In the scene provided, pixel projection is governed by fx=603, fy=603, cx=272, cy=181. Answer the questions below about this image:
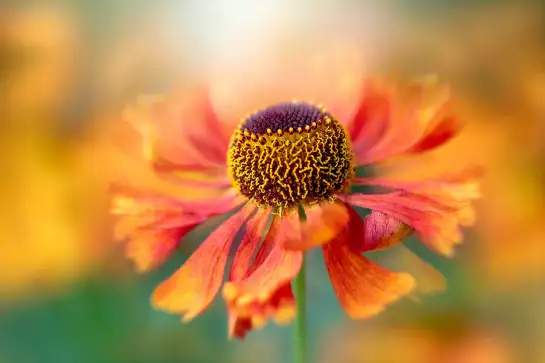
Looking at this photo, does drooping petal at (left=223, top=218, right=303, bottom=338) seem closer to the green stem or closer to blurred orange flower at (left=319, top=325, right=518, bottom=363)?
the green stem

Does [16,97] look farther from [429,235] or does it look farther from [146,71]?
[429,235]

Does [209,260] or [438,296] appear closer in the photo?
[209,260]

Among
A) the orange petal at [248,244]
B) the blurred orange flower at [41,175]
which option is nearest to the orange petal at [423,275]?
the orange petal at [248,244]

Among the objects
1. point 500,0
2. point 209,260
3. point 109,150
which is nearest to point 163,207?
point 209,260

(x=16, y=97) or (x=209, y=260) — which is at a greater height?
(x=16, y=97)

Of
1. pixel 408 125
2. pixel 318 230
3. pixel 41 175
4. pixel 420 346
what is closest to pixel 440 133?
pixel 408 125

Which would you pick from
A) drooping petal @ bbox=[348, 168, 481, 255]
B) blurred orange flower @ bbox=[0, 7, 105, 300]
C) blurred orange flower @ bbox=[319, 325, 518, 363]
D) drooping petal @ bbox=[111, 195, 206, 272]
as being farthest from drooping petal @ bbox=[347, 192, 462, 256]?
blurred orange flower @ bbox=[0, 7, 105, 300]
